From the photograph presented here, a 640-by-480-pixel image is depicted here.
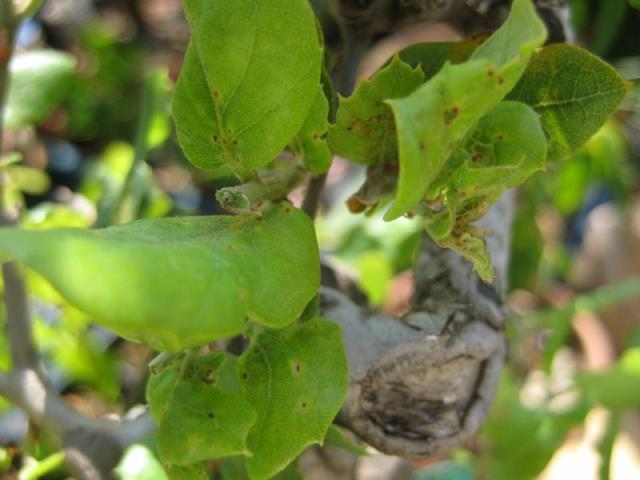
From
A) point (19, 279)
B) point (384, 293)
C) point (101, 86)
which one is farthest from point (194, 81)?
point (101, 86)

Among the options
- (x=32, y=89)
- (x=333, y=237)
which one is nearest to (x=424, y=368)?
(x=32, y=89)

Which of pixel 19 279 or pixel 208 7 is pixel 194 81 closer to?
pixel 208 7

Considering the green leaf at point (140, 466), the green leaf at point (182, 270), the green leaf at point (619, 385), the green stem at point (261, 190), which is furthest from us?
the green leaf at point (619, 385)

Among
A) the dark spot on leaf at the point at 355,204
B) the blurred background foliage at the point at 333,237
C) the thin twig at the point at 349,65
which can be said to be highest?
the thin twig at the point at 349,65

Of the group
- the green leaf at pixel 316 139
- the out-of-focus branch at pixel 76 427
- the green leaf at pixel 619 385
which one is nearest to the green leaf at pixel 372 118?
the green leaf at pixel 316 139

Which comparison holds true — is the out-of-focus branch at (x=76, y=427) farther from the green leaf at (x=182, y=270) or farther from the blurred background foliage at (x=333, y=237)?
the green leaf at (x=182, y=270)
